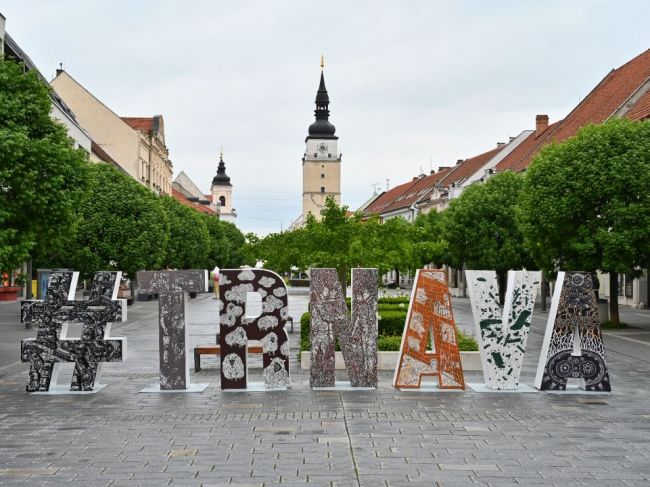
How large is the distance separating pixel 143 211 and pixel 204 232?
2092 cm

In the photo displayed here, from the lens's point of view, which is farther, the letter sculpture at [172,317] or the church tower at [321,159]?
the church tower at [321,159]

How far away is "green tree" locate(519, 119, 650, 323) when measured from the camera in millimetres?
24250

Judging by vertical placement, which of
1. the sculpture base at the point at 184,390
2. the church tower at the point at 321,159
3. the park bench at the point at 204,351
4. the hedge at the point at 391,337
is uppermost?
the church tower at the point at 321,159

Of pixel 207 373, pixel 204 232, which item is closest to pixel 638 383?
pixel 207 373

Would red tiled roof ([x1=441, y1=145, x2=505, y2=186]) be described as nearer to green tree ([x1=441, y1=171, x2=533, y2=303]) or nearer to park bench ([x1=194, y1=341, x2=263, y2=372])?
green tree ([x1=441, y1=171, x2=533, y2=303])

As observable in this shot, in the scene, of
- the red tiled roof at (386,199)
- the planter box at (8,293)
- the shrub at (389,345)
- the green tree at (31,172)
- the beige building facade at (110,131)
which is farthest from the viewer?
the red tiled roof at (386,199)

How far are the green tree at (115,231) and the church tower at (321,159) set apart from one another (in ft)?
311

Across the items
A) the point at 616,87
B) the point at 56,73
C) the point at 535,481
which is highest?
the point at 56,73

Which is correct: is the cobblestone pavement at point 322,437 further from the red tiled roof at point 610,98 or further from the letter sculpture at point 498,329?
the red tiled roof at point 610,98

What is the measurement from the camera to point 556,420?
1080 centimetres

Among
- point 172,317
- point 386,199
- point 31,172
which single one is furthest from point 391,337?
point 386,199

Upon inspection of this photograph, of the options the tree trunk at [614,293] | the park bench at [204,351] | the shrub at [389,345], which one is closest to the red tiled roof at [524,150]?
the tree trunk at [614,293]

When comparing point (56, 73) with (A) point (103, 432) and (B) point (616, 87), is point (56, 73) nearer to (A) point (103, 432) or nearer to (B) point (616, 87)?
(B) point (616, 87)

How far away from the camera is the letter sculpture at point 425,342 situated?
13250 mm
